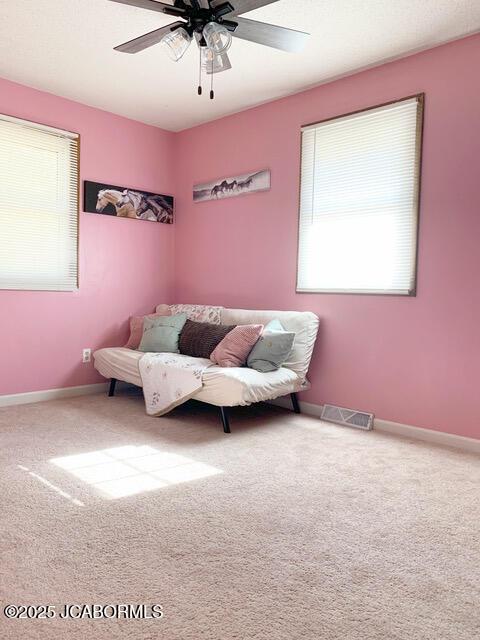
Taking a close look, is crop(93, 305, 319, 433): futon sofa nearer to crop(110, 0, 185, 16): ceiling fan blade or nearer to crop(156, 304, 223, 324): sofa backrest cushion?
crop(156, 304, 223, 324): sofa backrest cushion

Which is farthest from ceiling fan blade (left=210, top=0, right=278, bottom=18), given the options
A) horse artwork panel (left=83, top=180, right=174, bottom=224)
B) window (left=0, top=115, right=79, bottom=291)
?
horse artwork panel (left=83, top=180, right=174, bottom=224)

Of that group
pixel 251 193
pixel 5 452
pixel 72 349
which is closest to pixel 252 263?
pixel 251 193

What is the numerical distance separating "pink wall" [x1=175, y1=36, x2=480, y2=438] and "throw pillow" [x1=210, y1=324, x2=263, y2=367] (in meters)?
0.61

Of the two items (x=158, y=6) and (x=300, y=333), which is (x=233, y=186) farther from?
(x=158, y=6)

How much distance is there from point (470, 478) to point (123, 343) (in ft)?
10.9

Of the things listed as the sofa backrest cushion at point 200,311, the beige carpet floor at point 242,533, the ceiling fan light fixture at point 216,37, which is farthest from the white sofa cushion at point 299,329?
the ceiling fan light fixture at point 216,37

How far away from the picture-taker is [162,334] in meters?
4.09

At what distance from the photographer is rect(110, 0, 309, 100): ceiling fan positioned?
7.37 feet

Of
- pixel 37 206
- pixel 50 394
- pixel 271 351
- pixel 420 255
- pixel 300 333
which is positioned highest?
pixel 37 206

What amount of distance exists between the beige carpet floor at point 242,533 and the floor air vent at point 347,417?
25 centimetres

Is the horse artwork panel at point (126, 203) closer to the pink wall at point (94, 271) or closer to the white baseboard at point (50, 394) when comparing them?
the pink wall at point (94, 271)

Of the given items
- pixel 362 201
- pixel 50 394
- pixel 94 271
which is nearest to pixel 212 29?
pixel 362 201

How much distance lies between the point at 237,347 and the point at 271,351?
255 millimetres

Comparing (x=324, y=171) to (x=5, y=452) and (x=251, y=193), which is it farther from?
(x=5, y=452)
